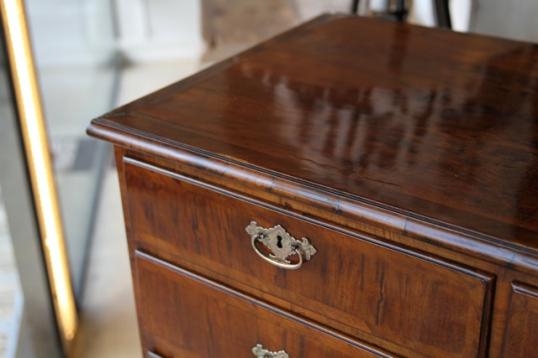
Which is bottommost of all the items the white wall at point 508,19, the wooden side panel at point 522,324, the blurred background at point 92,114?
the blurred background at point 92,114

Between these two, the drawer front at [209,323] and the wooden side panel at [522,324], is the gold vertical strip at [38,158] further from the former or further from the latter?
the wooden side panel at [522,324]

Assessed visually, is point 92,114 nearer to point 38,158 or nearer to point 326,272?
point 38,158

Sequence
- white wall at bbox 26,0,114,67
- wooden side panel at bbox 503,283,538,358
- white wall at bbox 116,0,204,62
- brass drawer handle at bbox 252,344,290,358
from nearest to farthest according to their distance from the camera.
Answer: wooden side panel at bbox 503,283,538,358, brass drawer handle at bbox 252,344,290,358, white wall at bbox 26,0,114,67, white wall at bbox 116,0,204,62

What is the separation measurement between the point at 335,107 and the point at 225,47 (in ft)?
6.96

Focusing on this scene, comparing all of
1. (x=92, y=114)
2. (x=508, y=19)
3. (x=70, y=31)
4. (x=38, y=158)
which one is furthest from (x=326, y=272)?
(x=92, y=114)

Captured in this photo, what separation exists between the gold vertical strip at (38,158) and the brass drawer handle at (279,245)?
0.56 meters

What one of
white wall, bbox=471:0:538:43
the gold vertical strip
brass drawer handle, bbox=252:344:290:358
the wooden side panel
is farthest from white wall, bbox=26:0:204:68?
the wooden side panel

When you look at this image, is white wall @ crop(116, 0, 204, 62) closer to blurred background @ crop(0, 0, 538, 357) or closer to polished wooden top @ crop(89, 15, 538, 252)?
blurred background @ crop(0, 0, 538, 357)

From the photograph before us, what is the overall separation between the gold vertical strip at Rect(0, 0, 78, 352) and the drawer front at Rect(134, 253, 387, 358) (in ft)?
1.19

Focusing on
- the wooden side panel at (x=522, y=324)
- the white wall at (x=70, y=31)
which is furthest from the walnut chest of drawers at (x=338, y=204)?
the white wall at (x=70, y=31)

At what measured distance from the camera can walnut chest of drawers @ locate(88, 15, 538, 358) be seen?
0.72 m

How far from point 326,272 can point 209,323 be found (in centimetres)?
23

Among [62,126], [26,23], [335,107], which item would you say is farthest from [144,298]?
[62,126]

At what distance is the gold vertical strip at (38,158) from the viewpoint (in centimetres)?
119
